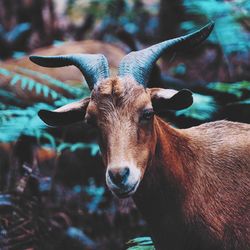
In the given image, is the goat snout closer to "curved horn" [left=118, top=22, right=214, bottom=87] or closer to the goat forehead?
the goat forehead

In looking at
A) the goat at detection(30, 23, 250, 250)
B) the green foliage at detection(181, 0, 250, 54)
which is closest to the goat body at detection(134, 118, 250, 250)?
the goat at detection(30, 23, 250, 250)

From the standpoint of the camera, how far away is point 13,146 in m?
8.62

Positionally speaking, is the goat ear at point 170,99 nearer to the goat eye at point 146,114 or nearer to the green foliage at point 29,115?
the goat eye at point 146,114

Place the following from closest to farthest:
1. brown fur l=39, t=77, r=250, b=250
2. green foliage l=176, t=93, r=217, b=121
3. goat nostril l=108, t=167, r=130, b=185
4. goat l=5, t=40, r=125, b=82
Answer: goat nostril l=108, t=167, r=130, b=185 < brown fur l=39, t=77, r=250, b=250 < green foliage l=176, t=93, r=217, b=121 < goat l=5, t=40, r=125, b=82

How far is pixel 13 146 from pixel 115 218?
177cm

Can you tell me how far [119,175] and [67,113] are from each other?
40.1 inches

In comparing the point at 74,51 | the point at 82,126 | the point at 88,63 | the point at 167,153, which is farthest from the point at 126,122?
the point at 74,51

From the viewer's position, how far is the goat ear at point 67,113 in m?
4.90

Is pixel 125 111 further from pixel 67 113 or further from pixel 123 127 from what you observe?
A: pixel 67 113

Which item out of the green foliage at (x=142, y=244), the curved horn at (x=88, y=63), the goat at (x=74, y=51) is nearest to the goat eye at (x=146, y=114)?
the curved horn at (x=88, y=63)

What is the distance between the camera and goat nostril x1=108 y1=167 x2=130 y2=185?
4.11m

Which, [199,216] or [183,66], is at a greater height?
[199,216]

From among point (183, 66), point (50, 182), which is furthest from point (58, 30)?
point (50, 182)

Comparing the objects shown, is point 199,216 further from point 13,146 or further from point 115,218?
→ point 13,146
